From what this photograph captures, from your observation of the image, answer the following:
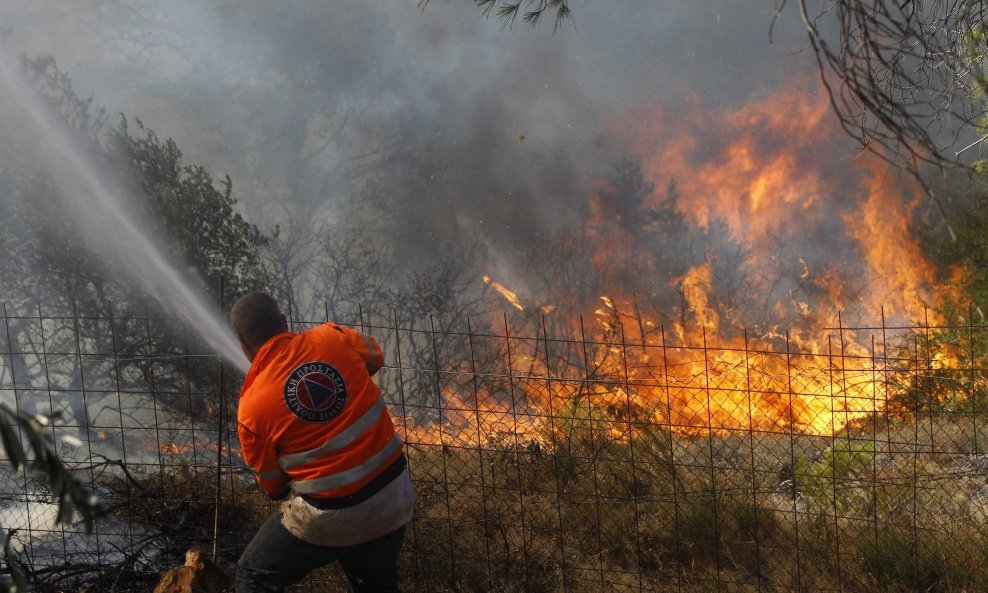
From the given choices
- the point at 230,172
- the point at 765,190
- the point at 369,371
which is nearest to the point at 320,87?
the point at 230,172

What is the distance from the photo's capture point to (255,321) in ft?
11.6

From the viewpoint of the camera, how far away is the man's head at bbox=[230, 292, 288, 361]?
354 cm

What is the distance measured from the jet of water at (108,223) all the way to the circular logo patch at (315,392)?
6915mm

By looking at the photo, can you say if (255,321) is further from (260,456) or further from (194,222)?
(194,222)

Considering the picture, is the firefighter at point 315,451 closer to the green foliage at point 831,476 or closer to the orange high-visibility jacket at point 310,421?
the orange high-visibility jacket at point 310,421

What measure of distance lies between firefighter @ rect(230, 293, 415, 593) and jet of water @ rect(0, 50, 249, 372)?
672cm

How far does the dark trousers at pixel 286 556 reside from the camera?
3.50 metres

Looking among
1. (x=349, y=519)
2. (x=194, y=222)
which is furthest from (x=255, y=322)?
(x=194, y=222)

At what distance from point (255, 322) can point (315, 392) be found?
0.50 metres

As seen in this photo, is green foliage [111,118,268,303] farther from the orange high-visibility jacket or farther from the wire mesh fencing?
the orange high-visibility jacket

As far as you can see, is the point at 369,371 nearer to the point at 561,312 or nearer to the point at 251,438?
the point at 251,438

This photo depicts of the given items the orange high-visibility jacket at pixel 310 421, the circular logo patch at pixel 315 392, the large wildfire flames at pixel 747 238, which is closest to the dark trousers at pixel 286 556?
the orange high-visibility jacket at pixel 310 421

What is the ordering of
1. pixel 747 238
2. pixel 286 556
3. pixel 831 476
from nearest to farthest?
1. pixel 286 556
2. pixel 831 476
3. pixel 747 238

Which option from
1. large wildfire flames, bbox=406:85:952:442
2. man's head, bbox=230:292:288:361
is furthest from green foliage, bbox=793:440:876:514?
large wildfire flames, bbox=406:85:952:442
